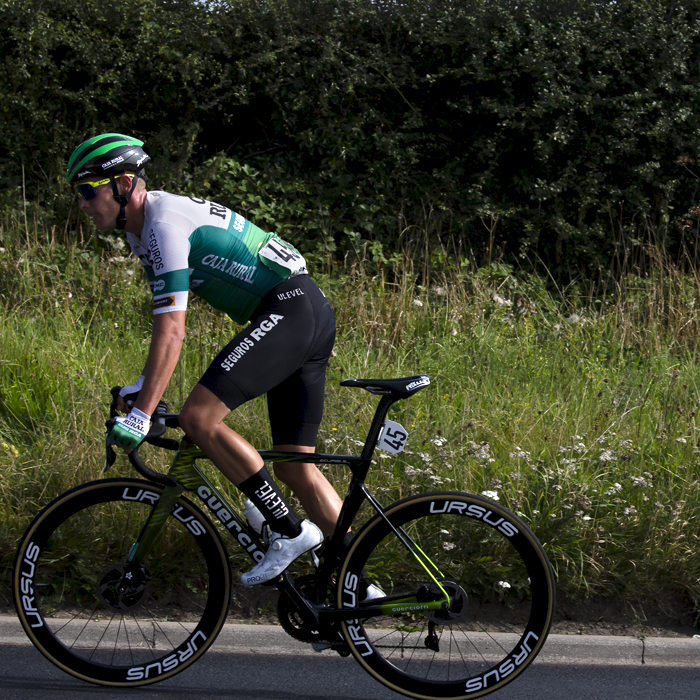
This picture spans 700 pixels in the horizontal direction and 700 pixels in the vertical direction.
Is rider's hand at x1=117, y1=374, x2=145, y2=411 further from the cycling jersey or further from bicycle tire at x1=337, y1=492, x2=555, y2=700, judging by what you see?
bicycle tire at x1=337, y1=492, x2=555, y2=700

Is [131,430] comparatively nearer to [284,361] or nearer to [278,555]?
[284,361]

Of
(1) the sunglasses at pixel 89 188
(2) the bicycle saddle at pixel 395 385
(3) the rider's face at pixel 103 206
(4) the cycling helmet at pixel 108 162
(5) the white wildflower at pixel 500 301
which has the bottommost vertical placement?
(5) the white wildflower at pixel 500 301

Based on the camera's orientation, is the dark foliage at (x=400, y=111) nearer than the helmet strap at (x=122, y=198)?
No

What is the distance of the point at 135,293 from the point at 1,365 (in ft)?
5.77

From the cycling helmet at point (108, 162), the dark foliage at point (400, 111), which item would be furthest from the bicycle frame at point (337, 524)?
the dark foliage at point (400, 111)

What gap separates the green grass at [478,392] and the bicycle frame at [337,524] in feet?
3.58

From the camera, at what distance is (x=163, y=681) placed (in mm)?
3326

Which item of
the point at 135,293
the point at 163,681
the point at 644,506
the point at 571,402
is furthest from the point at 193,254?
the point at 135,293

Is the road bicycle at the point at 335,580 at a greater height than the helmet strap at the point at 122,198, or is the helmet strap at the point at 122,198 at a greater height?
the helmet strap at the point at 122,198

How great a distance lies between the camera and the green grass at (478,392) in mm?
4074

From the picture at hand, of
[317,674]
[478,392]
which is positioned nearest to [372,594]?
[317,674]

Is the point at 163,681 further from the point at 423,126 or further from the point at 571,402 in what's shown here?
the point at 423,126

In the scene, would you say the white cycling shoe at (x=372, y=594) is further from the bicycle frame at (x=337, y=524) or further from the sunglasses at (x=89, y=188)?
the sunglasses at (x=89, y=188)

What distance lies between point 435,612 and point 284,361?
117 cm
